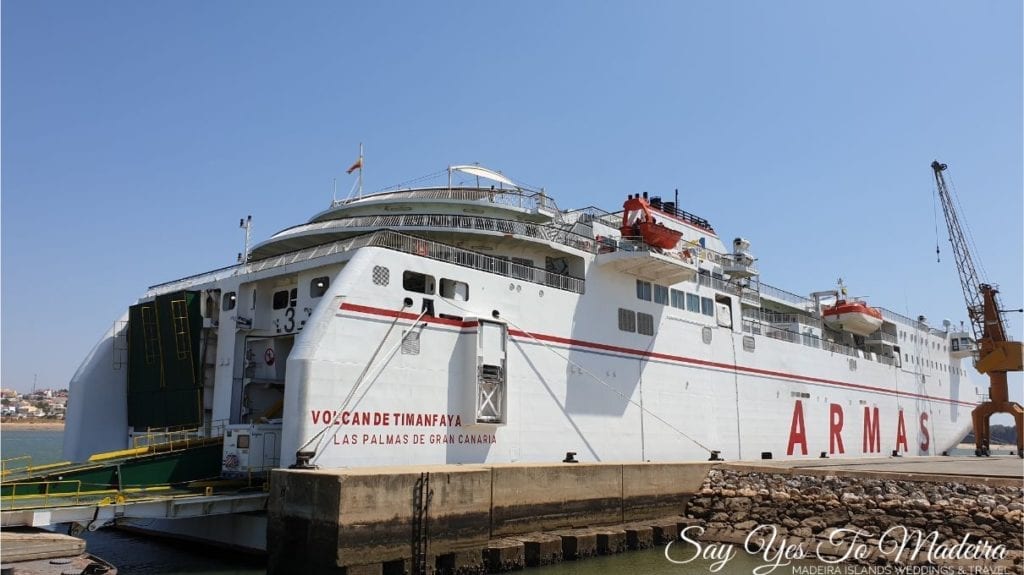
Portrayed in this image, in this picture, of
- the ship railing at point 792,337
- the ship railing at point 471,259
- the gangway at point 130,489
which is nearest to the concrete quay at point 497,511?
the gangway at point 130,489

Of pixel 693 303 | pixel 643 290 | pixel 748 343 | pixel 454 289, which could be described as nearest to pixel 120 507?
pixel 454 289

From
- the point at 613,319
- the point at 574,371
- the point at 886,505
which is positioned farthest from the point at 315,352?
the point at 886,505

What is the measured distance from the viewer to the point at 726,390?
86.4 feet

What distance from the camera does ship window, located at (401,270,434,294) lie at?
1753cm

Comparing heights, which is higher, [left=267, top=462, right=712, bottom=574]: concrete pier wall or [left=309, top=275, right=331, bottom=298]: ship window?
[left=309, top=275, right=331, bottom=298]: ship window

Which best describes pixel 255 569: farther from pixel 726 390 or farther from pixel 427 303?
pixel 726 390

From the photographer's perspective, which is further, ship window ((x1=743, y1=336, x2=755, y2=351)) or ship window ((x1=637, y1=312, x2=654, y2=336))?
ship window ((x1=743, y1=336, x2=755, y2=351))

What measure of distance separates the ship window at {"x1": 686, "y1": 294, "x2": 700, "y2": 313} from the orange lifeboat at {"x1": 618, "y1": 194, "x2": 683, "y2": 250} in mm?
3168

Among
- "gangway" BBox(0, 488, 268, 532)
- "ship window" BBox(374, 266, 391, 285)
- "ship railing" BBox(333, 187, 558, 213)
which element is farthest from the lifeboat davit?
"gangway" BBox(0, 488, 268, 532)

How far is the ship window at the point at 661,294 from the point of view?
24.1 meters

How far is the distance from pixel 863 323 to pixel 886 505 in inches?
921

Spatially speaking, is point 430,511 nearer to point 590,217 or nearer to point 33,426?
point 590,217

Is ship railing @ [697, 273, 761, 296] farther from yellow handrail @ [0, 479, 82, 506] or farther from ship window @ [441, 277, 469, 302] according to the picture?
yellow handrail @ [0, 479, 82, 506]

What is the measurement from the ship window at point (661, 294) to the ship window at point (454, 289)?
8164 mm
